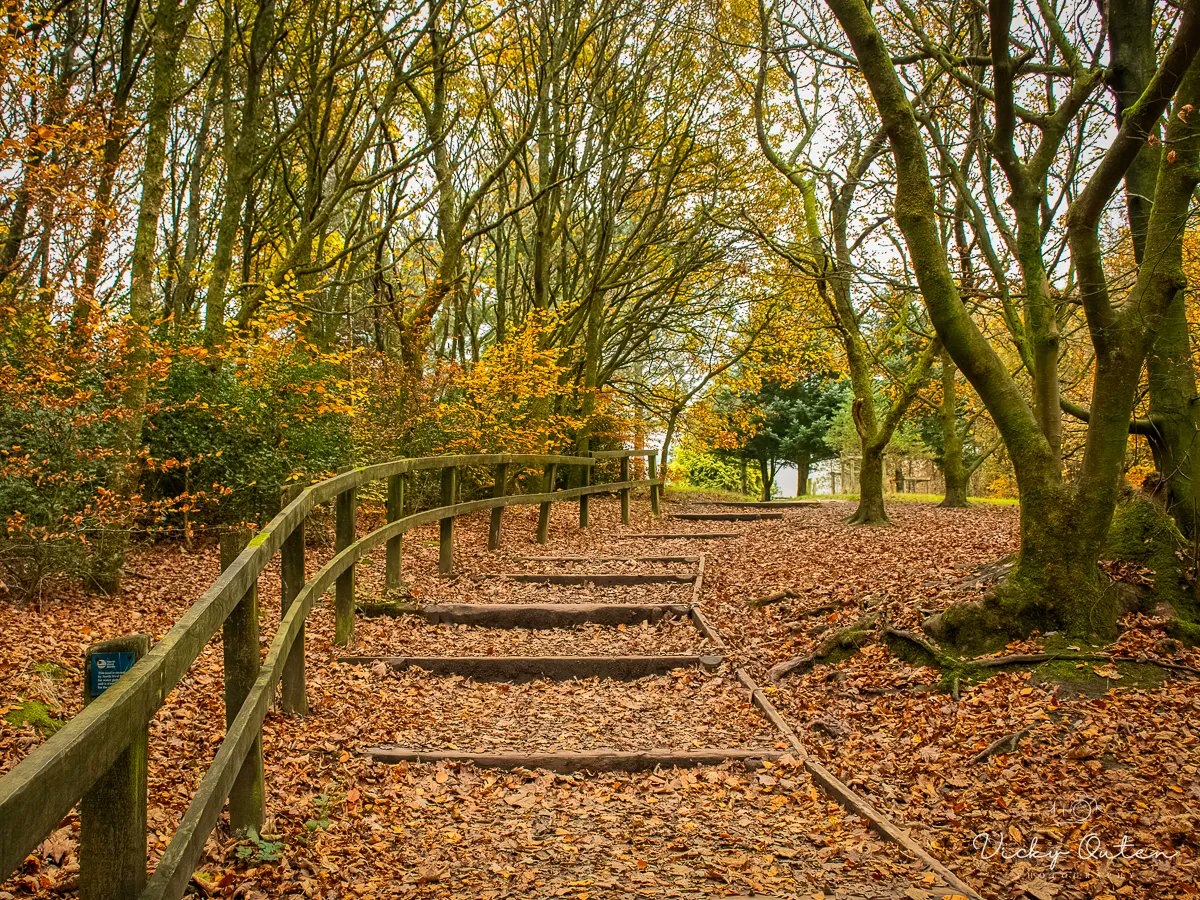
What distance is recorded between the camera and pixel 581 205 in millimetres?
17203

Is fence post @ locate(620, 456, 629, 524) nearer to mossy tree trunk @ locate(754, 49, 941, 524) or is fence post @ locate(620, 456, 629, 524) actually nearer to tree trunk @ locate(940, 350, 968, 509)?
mossy tree trunk @ locate(754, 49, 941, 524)

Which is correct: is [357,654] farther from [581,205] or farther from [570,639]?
[581,205]

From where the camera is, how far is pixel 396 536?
283 inches

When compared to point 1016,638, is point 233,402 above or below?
above

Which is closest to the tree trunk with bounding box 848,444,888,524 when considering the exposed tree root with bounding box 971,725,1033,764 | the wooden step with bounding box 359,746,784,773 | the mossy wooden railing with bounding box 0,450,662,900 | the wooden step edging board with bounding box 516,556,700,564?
the wooden step edging board with bounding box 516,556,700,564

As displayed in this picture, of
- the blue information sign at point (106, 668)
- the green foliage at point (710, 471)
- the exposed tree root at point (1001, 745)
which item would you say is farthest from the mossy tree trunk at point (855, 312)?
the green foliage at point (710, 471)

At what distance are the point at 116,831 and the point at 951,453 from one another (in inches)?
706

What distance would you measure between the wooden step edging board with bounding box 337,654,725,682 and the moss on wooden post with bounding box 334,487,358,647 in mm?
315

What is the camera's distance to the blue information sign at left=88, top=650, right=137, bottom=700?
2.09m

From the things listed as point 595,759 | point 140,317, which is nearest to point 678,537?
point 140,317

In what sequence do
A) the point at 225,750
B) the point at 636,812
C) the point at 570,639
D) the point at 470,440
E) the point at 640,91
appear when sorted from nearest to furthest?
the point at 225,750
the point at 636,812
the point at 570,639
the point at 470,440
the point at 640,91

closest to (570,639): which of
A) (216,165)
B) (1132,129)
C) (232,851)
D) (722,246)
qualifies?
(232,851)

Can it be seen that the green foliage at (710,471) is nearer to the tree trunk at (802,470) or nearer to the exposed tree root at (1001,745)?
the tree trunk at (802,470)

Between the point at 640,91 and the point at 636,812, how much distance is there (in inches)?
540
